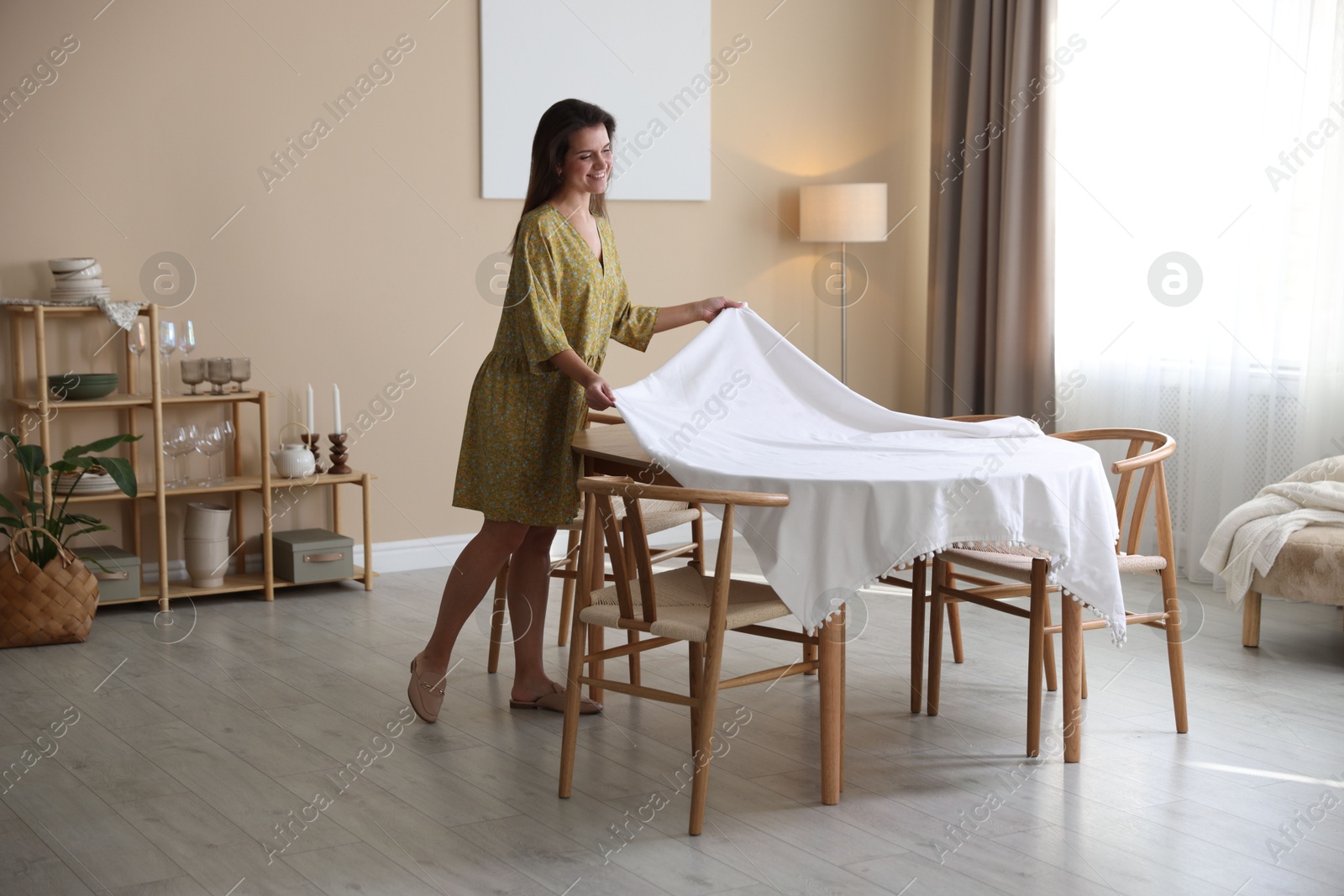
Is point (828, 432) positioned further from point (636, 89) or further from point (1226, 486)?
point (636, 89)

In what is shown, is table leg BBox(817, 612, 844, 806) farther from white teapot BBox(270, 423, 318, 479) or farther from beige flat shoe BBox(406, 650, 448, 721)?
white teapot BBox(270, 423, 318, 479)

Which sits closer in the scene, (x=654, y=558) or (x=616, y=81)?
(x=654, y=558)

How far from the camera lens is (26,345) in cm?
440

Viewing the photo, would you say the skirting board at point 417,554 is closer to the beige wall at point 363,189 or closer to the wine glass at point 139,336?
the beige wall at point 363,189

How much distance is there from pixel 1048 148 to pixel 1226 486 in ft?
4.91

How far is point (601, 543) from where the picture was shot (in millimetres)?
2980

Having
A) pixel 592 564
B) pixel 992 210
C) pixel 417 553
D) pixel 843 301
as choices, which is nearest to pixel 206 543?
pixel 417 553

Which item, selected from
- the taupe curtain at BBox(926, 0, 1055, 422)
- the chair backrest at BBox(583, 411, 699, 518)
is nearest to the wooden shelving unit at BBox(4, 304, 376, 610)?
the chair backrest at BBox(583, 411, 699, 518)

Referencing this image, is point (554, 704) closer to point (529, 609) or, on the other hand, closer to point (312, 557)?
point (529, 609)

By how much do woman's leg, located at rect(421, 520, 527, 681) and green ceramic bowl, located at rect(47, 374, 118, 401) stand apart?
1.72 m

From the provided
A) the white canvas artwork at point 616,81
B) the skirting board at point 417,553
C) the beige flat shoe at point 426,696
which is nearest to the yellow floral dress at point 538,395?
the beige flat shoe at point 426,696

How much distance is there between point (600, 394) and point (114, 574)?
7.57ft

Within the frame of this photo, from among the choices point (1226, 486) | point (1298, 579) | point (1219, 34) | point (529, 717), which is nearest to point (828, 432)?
point (529, 717)

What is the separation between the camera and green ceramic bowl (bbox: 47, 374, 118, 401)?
4.21 m
